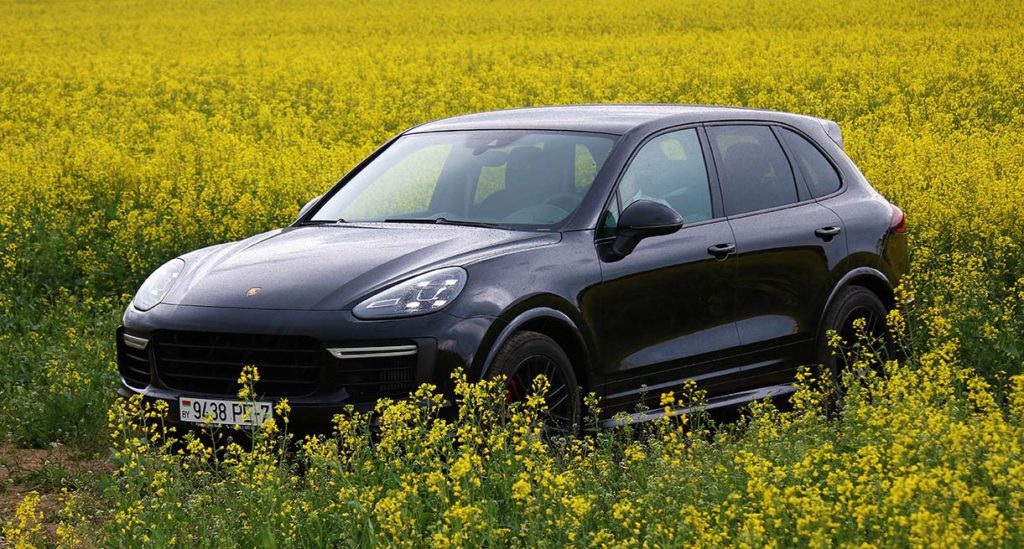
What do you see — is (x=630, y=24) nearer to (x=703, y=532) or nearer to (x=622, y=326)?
(x=622, y=326)

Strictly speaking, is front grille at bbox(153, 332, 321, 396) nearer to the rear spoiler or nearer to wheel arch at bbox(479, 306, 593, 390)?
wheel arch at bbox(479, 306, 593, 390)

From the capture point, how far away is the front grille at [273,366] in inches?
222

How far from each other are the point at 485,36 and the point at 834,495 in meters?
32.7

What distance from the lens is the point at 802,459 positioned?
15.6 feet

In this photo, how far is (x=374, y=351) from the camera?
5.63 m

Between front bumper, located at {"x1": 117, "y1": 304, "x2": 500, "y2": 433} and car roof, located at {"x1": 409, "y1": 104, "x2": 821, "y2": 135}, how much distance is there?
5.72 feet

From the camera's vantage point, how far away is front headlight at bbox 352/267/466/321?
225 inches

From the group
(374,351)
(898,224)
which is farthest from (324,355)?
(898,224)

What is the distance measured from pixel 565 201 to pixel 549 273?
0.65m

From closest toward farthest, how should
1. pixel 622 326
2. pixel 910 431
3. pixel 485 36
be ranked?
pixel 910 431 → pixel 622 326 → pixel 485 36

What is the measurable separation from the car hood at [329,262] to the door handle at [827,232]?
1858 mm

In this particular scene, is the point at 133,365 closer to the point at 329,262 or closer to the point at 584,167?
the point at 329,262

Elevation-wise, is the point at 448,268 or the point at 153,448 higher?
the point at 448,268

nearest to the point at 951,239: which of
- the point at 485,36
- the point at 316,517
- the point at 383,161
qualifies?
the point at 383,161
